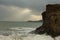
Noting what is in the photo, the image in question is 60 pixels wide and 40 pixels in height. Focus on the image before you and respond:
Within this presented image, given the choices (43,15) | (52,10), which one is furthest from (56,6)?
(43,15)

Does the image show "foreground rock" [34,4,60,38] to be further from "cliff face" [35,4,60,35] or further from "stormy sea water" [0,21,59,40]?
"stormy sea water" [0,21,59,40]

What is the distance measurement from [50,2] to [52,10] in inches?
14.0

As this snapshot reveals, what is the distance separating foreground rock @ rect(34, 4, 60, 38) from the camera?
6125mm

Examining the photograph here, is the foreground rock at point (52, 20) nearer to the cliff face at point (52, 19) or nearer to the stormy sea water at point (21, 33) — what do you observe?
the cliff face at point (52, 19)

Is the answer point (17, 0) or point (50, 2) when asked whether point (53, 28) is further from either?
point (17, 0)

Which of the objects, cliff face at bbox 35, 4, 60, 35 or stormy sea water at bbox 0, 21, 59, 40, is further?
cliff face at bbox 35, 4, 60, 35

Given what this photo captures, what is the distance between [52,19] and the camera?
6.37 meters

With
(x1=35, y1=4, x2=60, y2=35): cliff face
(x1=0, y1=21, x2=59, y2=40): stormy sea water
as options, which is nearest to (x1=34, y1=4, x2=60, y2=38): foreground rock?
(x1=35, y1=4, x2=60, y2=35): cliff face

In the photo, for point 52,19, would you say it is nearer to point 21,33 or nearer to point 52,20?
point 52,20

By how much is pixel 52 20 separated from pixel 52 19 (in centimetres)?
4

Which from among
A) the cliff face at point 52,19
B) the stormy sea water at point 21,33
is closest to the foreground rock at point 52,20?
the cliff face at point 52,19

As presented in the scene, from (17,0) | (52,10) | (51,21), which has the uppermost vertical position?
(17,0)

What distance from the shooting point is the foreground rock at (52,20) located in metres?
6.12

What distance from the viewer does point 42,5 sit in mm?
6223
